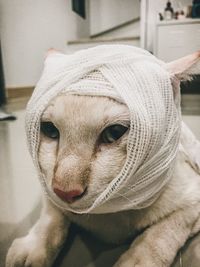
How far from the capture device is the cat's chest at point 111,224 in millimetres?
818

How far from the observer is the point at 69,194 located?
25.0 inches

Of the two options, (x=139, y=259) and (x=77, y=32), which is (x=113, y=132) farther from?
(x=77, y=32)

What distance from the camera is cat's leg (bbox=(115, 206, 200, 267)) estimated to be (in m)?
0.73

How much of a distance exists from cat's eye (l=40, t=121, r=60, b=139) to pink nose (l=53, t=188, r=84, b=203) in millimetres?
131

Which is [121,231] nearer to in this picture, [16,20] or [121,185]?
[121,185]

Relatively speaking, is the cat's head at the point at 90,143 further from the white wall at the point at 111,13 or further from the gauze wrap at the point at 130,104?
the white wall at the point at 111,13

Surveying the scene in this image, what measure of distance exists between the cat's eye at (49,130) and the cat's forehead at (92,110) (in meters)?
0.06

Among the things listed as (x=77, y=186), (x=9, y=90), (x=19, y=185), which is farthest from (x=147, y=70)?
(x=9, y=90)

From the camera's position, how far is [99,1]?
6238mm

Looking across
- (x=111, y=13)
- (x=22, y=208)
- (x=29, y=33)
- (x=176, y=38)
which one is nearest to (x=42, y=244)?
(x=22, y=208)

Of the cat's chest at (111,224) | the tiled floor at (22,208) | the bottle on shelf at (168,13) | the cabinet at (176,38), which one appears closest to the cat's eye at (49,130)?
the cat's chest at (111,224)

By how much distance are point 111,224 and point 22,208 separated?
19.1 inches

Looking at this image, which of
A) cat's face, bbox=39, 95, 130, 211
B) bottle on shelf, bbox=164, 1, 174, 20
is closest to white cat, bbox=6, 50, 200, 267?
cat's face, bbox=39, 95, 130, 211

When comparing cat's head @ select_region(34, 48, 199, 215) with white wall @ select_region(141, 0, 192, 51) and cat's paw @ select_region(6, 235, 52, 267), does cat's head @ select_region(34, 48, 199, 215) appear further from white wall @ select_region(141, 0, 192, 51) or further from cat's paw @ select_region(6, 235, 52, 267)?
white wall @ select_region(141, 0, 192, 51)
